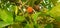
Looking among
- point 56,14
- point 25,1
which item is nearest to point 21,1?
point 25,1

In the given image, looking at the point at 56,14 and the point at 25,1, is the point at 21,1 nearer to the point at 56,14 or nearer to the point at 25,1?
the point at 25,1

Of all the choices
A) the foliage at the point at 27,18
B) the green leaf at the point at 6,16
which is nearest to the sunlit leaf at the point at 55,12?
the foliage at the point at 27,18

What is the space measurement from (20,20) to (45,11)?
0.28 ft

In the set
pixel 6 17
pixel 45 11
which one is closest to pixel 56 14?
pixel 45 11

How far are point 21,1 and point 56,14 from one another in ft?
0.46

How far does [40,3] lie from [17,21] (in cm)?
13

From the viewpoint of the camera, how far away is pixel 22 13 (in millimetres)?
481

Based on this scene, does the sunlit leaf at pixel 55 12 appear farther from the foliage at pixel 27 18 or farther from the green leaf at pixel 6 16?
the green leaf at pixel 6 16

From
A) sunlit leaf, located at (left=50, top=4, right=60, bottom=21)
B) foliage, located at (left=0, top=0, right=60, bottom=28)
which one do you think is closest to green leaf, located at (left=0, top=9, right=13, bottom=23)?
foliage, located at (left=0, top=0, right=60, bottom=28)

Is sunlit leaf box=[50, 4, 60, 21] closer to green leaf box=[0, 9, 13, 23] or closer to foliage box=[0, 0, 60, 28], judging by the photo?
foliage box=[0, 0, 60, 28]

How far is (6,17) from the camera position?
1.51 ft

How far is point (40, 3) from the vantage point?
1.81 feet

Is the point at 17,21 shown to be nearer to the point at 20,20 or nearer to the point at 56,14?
the point at 20,20

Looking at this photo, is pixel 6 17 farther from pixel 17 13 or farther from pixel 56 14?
pixel 56 14
